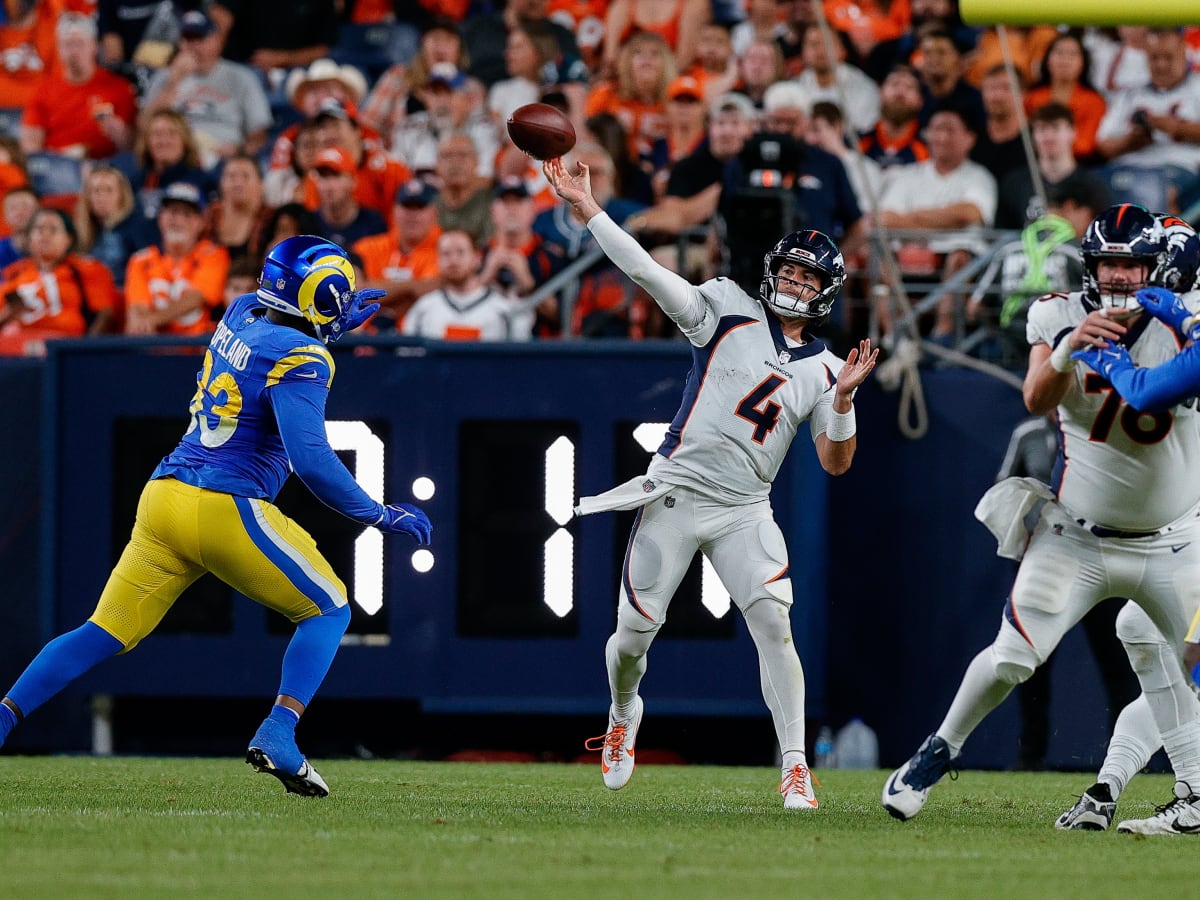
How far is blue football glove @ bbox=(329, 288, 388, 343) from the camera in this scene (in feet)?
22.4

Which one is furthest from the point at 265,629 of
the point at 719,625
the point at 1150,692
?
the point at 1150,692

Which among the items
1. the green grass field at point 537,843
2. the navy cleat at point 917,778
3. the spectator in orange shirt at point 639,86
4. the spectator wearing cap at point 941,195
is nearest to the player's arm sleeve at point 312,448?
the green grass field at point 537,843

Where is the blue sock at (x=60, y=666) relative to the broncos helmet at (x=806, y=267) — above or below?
below

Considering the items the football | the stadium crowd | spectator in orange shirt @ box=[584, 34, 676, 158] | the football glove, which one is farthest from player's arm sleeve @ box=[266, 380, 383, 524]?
spectator in orange shirt @ box=[584, 34, 676, 158]

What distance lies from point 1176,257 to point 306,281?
2.84 metres

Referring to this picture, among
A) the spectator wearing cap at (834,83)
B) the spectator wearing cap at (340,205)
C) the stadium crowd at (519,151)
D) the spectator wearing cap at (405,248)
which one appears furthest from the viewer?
the spectator wearing cap at (834,83)

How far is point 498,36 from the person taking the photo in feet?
45.3

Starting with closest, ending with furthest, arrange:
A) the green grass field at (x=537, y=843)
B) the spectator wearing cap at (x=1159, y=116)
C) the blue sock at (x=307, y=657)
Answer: the green grass field at (x=537, y=843) → the blue sock at (x=307, y=657) → the spectator wearing cap at (x=1159, y=116)

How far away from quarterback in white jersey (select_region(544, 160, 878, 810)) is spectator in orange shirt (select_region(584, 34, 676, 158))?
18.8 feet

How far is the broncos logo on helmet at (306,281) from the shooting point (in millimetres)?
6680

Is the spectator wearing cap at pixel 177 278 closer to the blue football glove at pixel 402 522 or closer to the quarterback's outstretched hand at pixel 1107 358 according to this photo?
the blue football glove at pixel 402 522

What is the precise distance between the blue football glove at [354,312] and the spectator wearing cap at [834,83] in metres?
5.91

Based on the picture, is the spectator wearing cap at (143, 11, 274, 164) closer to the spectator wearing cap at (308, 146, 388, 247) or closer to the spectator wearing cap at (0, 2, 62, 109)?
the spectator wearing cap at (0, 2, 62, 109)

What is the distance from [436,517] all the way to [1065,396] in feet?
12.7
